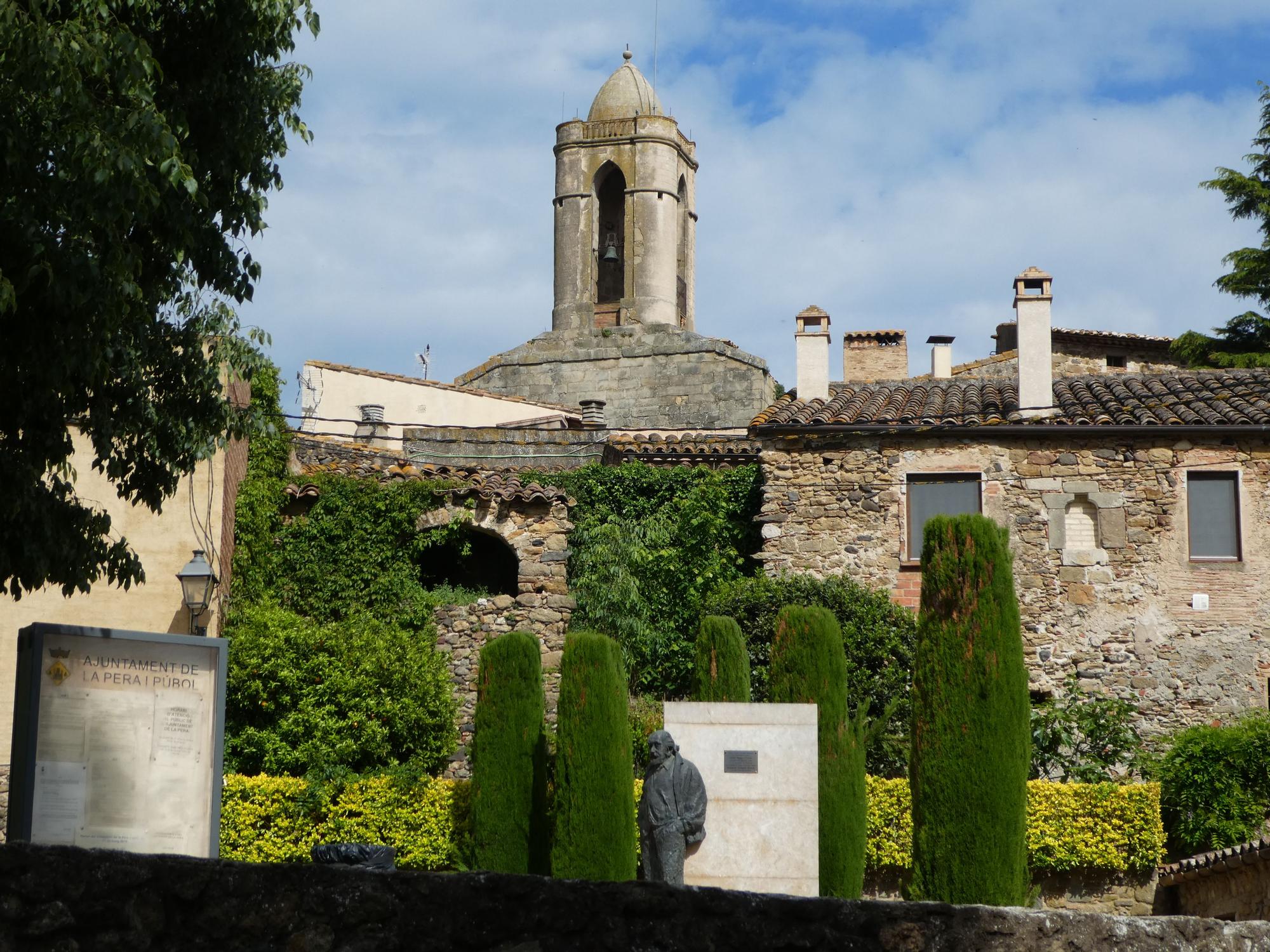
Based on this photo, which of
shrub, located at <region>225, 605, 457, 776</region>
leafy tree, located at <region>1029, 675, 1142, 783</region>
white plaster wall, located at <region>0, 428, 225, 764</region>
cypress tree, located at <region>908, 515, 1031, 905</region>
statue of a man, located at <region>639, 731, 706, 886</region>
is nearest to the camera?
statue of a man, located at <region>639, 731, 706, 886</region>

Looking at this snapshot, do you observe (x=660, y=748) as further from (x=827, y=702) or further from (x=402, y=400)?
(x=402, y=400)

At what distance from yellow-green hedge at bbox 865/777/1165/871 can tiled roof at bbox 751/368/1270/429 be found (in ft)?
18.2

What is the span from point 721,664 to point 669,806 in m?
3.21

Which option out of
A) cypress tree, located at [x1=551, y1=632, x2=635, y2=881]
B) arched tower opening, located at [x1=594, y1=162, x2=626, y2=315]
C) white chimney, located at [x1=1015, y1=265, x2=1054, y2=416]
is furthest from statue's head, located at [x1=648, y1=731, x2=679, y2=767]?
arched tower opening, located at [x1=594, y1=162, x2=626, y2=315]

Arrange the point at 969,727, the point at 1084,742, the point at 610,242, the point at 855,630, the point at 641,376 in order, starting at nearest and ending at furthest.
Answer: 1. the point at 969,727
2. the point at 1084,742
3. the point at 855,630
4. the point at 641,376
5. the point at 610,242

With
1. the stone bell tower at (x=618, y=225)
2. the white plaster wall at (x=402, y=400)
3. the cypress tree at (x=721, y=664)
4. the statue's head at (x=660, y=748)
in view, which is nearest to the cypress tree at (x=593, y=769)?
the cypress tree at (x=721, y=664)

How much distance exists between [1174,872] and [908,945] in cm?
1250

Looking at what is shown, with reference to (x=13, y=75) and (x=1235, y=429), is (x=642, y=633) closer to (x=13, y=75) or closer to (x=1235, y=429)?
(x=1235, y=429)

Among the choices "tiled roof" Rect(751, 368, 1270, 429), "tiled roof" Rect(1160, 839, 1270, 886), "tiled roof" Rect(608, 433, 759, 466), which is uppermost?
"tiled roof" Rect(751, 368, 1270, 429)

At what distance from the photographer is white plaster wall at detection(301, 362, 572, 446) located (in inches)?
1225

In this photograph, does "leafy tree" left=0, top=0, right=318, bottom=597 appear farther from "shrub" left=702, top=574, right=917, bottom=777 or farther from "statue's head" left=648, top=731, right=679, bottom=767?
"shrub" left=702, top=574, right=917, bottom=777

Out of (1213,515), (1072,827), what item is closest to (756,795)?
(1072,827)

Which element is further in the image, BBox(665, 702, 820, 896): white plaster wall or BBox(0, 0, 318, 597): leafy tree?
BBox(665, 702, 820, 896): white plaster wall

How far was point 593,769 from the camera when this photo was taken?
15258mm
